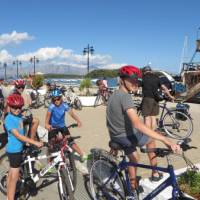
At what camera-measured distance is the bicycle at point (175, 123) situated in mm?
9797

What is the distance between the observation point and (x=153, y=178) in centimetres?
505

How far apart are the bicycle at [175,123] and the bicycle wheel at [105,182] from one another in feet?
16.1

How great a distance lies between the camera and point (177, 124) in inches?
387

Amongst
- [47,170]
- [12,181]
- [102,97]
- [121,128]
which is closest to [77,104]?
[102,97]

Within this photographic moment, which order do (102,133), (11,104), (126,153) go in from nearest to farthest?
(126,153)
(11,104)
(102,133)

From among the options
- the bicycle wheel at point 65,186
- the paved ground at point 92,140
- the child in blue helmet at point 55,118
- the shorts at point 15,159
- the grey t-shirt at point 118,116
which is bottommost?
the paved ground at point 92,140

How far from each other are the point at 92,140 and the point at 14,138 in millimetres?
4916

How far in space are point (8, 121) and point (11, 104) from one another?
25 centimetres

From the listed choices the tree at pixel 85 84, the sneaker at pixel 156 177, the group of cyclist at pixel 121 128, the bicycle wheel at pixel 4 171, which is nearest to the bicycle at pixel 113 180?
the group of cyclist at pixel 121 128

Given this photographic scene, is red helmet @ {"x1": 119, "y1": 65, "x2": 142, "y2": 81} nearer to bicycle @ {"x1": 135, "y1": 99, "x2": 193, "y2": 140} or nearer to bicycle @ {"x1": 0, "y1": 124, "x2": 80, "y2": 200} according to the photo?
bicycle @ {"x1": 0, "y1": 124, "x2": 80, "y2": 200}

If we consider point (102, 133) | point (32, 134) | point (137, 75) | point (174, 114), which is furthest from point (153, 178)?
point (102, 133)

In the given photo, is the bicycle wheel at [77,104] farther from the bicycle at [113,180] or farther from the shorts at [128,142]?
the shorts at [128,142]

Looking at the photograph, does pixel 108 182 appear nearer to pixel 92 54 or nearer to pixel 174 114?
pixel 174 114

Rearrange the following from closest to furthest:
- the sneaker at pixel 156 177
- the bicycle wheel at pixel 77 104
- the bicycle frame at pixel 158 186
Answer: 1. the bicycle frame at pixel 158 186
2. the sneaker at pixel 156 177
3. the bicycle wheel at pixel 77 104
